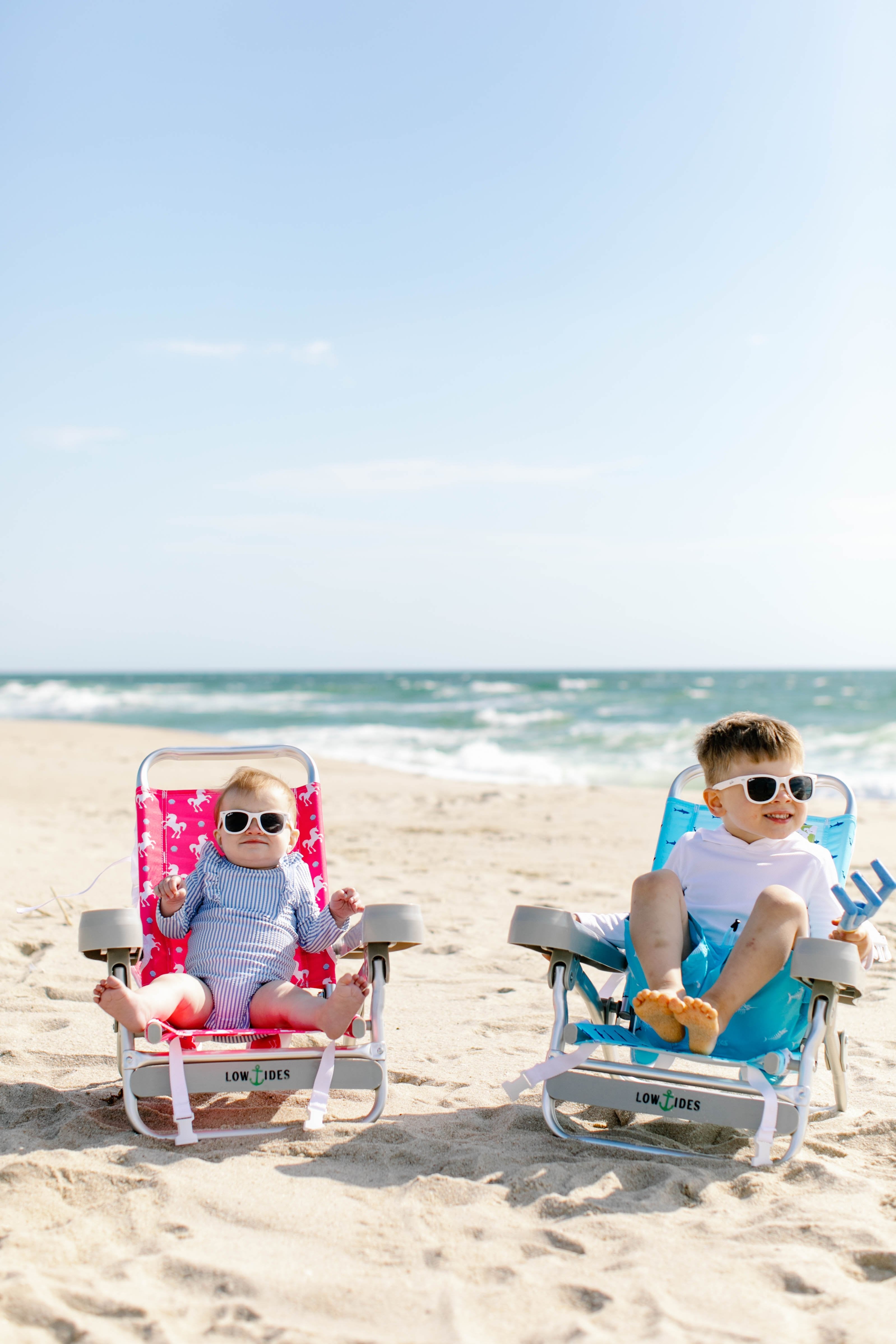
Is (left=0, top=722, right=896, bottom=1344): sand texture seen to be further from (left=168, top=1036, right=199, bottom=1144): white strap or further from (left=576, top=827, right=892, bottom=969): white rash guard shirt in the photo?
(left=576, top=827, right=892, bottom=969): white rash guard shirt

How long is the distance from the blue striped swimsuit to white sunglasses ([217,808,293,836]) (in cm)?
16

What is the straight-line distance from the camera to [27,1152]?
2.90 meters

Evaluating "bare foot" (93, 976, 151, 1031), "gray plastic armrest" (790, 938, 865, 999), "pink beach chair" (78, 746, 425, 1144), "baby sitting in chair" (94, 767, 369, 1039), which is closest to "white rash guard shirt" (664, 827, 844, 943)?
"gray plastic armrest" (790, 938, 865, 999)

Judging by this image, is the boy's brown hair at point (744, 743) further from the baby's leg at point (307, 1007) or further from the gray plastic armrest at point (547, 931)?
the baby's leg at point (307, 1007)

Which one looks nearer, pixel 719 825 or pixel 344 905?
pixel 344 905

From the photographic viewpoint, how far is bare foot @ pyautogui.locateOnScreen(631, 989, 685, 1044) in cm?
289

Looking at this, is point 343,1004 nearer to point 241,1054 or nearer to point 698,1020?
point 241,1054

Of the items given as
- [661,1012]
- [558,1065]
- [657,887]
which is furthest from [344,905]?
[661,1012]

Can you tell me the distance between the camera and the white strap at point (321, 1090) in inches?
121

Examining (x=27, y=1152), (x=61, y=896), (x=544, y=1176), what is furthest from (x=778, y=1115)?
(x=61, y=896)

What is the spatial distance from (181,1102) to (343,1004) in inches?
20.5

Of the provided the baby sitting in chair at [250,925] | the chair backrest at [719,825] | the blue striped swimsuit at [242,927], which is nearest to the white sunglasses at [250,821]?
the baby sitting in chair at [250,925]

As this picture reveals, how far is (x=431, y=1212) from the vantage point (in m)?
2.62

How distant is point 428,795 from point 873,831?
4.43 metres
